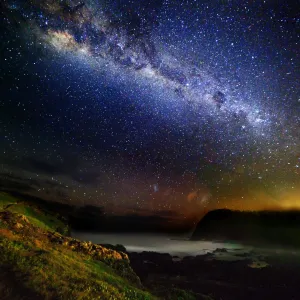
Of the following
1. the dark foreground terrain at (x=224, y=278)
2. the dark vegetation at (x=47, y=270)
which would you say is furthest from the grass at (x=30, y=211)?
the dark foreground terrain at (x=224, y=278)

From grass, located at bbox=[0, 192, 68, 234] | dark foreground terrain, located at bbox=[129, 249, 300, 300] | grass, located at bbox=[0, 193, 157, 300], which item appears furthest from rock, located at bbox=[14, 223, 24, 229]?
dark foreground terrain, located at bbox=[129, 249, 300, 300]

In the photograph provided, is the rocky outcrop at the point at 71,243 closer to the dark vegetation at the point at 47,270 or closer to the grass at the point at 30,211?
the dark vegetation at the point at 47,270

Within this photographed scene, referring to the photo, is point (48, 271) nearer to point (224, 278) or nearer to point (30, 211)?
point (30, 211)

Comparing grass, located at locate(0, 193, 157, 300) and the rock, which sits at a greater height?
the rock

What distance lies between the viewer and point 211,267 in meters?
60.8

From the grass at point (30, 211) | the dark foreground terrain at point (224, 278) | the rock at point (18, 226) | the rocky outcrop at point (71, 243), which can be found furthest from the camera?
the dark foreground terrain at point (224, 278)

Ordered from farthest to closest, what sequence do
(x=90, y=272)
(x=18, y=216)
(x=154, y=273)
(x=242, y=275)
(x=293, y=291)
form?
(x=242, y=275) → (x=154, y=273) → (x=293, y=291) → (x=18, y=216) → (x=90, y=272)

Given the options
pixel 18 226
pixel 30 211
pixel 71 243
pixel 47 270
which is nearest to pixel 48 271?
pixel 47 270

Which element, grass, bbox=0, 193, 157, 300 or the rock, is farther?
the rock

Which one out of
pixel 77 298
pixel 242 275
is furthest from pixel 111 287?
pixel 242 275

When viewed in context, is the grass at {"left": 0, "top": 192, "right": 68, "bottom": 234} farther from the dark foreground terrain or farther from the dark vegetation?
the dark foreground terrain

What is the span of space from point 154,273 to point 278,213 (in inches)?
7291

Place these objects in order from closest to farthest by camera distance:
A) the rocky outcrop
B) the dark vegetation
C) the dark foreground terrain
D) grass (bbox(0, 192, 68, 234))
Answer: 1. the dark vegetation
2. the rocky outcrop
3. grass (bbox(0, 192, 68, 234))
4. the dark foreground terrain

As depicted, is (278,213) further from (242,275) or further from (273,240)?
(242,275)
